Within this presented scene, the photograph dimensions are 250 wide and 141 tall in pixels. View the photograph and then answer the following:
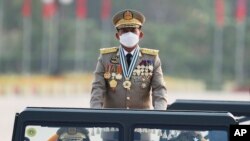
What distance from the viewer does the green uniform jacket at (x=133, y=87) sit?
575 centimetres

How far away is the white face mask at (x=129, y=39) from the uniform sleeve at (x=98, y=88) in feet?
0.76

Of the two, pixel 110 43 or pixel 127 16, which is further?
pixel 110 43

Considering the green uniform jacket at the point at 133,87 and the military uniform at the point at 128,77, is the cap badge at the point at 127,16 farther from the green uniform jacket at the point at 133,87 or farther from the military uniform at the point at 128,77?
the green uniform jacket at the point at 133,87

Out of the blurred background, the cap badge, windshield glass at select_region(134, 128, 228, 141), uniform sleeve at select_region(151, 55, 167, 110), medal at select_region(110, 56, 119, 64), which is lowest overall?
windshield glass at select_region(134, 128, 228, 141)

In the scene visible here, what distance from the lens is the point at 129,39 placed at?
5.64 meters

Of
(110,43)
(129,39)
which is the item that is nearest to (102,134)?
(129,39)

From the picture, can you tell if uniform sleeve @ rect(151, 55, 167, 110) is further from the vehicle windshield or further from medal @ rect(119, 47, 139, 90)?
the vehicle windshield

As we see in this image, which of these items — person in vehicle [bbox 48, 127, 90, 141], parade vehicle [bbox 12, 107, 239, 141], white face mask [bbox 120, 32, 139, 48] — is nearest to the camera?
parade vehicle [bbox 12, 107, 239, 141]

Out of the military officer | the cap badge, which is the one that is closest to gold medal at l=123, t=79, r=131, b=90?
the military officer

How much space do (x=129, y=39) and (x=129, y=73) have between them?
198mm

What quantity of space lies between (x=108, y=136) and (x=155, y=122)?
0.79 ft

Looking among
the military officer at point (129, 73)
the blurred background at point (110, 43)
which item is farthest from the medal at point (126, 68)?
the blurred background at point (110, 43)

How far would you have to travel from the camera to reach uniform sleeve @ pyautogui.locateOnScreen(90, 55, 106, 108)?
5.71 metres

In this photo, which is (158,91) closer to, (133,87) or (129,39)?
(133,87)
